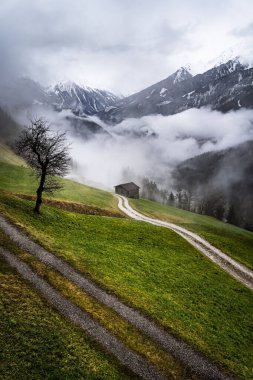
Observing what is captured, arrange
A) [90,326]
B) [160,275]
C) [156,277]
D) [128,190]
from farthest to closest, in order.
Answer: [128,190] → [160,275] → [156,277] → [90,326]

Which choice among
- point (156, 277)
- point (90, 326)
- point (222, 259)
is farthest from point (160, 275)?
point (222, 259)

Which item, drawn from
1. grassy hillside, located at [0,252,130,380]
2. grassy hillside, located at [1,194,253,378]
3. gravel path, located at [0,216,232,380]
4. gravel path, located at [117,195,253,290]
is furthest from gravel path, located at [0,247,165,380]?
gravel path, located at [117,195,253,290]

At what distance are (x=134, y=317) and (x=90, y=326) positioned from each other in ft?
15.0

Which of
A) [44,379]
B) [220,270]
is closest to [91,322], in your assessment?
[44,379]

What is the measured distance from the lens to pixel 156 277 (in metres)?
38.2

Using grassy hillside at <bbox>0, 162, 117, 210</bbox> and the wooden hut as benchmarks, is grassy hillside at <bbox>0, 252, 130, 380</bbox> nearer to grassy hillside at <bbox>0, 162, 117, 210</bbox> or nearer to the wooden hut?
grassy hillside at <bbox>0, 162, 117, 210</bbox>

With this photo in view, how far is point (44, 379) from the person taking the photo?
61.1 ft

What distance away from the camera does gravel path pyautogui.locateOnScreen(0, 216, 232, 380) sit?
23606mm

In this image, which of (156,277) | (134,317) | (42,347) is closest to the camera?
(42,347)

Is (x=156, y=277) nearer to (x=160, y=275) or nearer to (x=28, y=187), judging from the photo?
(x=160, y=275)

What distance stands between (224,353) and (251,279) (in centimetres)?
2352

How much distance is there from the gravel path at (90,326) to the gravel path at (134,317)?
9.84ft

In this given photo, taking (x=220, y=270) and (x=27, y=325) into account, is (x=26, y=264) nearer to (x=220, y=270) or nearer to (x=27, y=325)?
(x=27, y=325)

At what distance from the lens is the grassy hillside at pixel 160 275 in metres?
28.4
